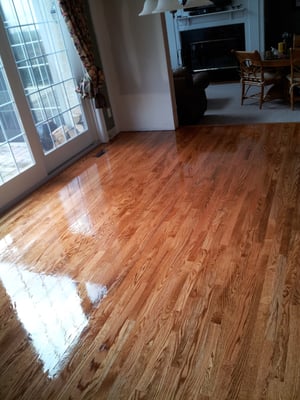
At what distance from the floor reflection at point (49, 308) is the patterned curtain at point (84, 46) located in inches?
99.9

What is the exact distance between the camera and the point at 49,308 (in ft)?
6.85

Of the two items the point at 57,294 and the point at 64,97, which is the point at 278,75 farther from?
the point at 57,294

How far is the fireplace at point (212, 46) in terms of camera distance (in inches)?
277

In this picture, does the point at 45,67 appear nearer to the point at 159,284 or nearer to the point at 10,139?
the point at 10,139

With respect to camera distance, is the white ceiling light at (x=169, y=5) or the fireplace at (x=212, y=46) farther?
the fireplace at (x=212, y=46)

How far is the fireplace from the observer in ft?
23.1

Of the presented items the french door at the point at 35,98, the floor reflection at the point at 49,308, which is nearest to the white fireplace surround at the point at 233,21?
the french door at the point at 35,98

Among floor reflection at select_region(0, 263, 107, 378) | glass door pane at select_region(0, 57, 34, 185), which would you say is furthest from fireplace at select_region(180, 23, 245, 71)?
floor reflection at select_region(0, 263, 107, 378)

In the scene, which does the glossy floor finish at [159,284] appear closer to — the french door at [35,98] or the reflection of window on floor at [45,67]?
the french door at [35,98]

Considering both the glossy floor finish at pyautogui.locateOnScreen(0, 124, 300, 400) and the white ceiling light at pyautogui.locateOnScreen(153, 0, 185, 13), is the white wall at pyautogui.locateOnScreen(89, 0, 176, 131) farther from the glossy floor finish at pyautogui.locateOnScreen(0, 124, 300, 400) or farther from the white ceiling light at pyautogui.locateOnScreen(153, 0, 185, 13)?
the white ceiling light at pyautogui.locateOnScreen(153, 0, 185, 13)

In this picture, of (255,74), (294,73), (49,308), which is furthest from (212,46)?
(49,308)

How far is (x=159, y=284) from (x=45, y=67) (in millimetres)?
2902

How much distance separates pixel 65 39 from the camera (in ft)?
13.7

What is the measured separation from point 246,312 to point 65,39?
12.0 ft
